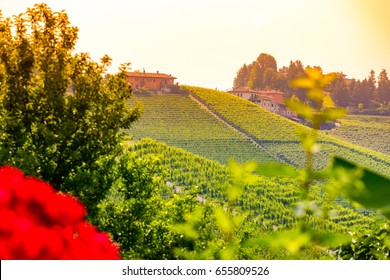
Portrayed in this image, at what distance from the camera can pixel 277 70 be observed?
7894 cm

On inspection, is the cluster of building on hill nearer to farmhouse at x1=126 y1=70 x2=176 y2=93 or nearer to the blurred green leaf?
farmhouse at x1=126 y1=70 x2=176 y2=93

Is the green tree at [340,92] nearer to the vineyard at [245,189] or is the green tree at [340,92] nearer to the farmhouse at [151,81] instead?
the farmhouse at [151,81]

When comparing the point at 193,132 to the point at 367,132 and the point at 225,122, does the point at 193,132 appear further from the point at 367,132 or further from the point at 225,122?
the point at 367,132

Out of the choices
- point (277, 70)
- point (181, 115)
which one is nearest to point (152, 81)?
point (181, 115)

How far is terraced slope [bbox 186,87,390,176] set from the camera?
49.6 m

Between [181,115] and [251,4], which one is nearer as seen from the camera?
[181,115]

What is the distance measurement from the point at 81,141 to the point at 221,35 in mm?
76571

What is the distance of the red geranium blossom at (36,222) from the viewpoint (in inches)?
19.2

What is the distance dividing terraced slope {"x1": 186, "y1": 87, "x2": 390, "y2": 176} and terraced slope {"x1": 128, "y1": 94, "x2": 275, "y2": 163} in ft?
3.19

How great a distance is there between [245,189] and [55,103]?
2563 cm

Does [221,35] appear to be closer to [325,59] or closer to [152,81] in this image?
[325,59]

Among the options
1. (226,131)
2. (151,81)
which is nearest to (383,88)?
(151,81)

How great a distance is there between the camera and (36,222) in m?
0.51

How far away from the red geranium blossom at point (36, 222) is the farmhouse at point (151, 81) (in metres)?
59.0
